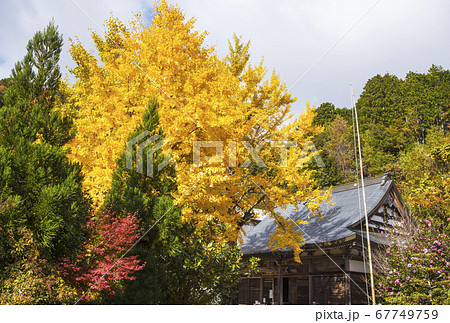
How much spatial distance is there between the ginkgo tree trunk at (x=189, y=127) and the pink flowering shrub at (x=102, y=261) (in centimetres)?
170

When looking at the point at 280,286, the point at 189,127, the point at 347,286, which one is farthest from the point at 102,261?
the point at 280,286

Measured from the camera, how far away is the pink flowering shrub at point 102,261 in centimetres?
696

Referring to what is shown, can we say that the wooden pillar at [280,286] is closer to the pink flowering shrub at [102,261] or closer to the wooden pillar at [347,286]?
the wooden pillar at [347,286]

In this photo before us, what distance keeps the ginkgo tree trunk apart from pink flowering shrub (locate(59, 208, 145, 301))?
1.70 m

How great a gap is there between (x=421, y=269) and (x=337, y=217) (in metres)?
8.26

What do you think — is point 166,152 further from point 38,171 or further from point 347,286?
point 347,286

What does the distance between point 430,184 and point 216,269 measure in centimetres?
922

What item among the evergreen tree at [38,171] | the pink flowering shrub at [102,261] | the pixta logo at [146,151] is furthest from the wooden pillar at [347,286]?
the evergreen tree at [38,171]

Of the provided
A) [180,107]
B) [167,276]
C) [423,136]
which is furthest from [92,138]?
[423,136]

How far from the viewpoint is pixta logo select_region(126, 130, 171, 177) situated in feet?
29.8

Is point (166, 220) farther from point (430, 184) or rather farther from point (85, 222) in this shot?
point (430, 184)

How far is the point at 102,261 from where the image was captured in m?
7.49

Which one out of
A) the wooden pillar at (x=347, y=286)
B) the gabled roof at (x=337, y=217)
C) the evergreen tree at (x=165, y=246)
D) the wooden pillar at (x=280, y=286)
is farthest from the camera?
the wooden pillar at (x=280, y=286)

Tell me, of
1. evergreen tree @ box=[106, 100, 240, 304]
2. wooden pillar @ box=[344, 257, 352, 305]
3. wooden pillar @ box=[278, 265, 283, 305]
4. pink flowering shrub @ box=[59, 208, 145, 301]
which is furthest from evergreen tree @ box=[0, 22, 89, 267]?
wooden pillar @ box=[278, 265, 283, 305]
